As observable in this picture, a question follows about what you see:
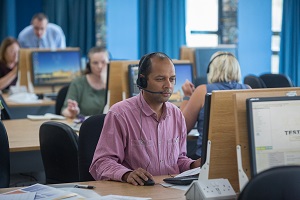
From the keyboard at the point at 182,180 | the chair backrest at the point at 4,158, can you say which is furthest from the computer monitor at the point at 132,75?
the keyboard at the point at 182,180

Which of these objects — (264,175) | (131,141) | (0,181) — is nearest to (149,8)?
(0,181)

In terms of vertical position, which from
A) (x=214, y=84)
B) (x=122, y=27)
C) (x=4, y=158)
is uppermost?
(x=122, y=27)

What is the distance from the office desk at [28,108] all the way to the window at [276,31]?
3.05 m

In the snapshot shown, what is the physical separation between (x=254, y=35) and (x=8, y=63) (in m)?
2.87

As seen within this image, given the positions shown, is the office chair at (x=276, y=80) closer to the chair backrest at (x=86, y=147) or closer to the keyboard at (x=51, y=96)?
the keyboard at (x=51, y=96)

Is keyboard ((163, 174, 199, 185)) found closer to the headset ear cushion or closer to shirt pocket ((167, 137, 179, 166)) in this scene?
shirt pocket ((167, 137, 179, 166))

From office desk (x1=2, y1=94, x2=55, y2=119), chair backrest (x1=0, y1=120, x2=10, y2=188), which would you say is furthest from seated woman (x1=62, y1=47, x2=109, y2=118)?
chair backrest (x1=0, y1=120, x2=10, y2=188)

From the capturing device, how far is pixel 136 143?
315cm

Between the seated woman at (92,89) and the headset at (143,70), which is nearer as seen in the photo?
the headset at (143,70)

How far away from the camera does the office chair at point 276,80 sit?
6.48 meters

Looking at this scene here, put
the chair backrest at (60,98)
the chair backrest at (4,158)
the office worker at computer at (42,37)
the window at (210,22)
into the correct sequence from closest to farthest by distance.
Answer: the chair backrest at (4,158) < the chair backrest at (60,98) < the window at (210,22) < the office worker at computer at (42,37)

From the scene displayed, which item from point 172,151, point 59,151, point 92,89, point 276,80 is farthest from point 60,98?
point 172,151

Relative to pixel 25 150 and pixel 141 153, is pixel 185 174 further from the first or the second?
pixel 25 150

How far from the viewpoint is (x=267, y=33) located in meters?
8.16
